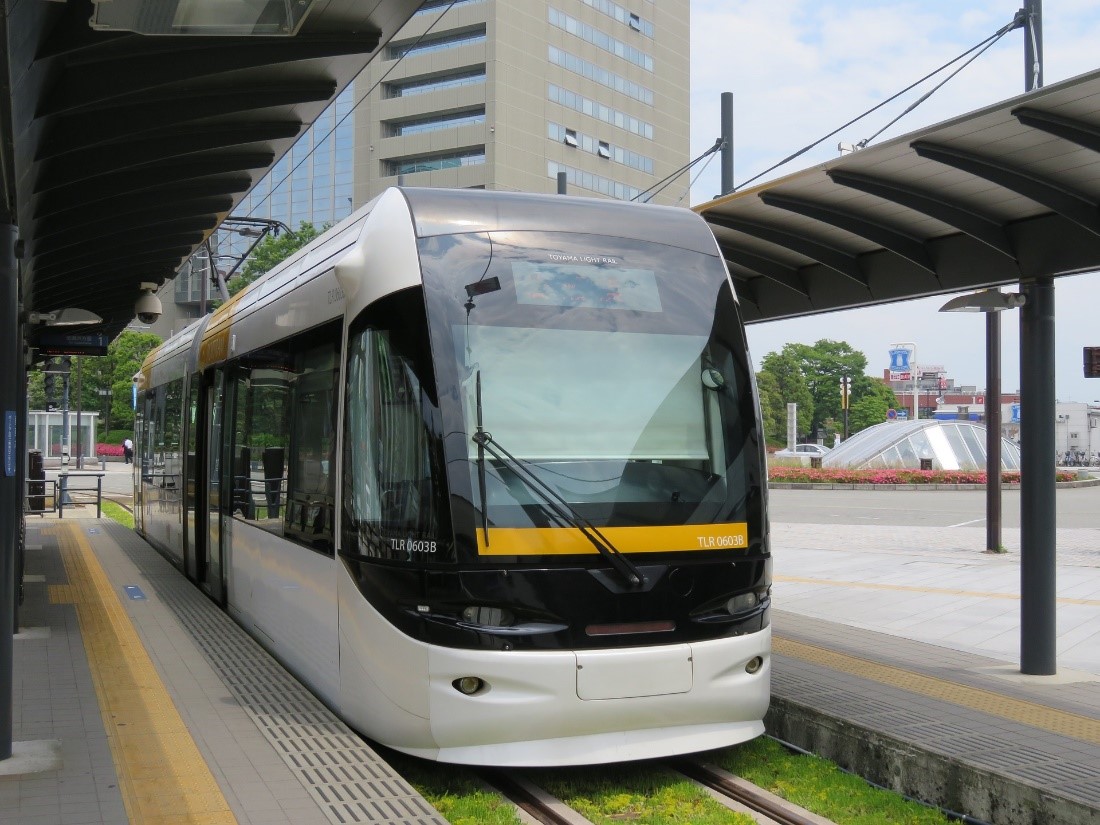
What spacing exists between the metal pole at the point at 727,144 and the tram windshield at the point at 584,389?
10.4m

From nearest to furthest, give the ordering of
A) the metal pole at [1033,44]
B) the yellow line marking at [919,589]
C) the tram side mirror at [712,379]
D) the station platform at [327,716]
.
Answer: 1. the station platform at [327,716]
2. the tram side mirror at [712,379]
3. the metal pole at [1033,44]
4. the yellow line marking at [919,589]

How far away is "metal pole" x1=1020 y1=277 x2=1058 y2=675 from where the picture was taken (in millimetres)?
8266

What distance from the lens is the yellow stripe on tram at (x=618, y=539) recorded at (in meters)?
5.77

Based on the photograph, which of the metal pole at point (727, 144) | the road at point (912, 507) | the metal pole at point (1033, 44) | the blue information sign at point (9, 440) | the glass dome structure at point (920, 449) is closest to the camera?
the blue information sign at point (9, 440)

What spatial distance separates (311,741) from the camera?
6.07m

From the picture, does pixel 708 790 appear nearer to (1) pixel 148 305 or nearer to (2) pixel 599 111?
(1) pixel 148 305

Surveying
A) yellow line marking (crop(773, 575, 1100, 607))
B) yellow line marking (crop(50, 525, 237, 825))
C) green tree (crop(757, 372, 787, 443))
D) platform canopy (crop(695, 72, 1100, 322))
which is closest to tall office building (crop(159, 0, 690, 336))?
green tree (crop(757, 372, 787, 443))

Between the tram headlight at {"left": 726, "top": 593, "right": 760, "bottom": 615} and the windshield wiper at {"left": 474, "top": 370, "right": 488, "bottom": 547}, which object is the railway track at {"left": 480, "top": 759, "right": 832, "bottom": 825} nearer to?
the tram headlight at {"left": 726, "top": 593, "right": 760, "bottom": 615}

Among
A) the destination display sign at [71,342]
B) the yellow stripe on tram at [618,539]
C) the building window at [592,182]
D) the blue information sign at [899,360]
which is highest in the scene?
the building window at [592,182]

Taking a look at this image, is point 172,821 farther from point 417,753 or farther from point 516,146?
point 516,146

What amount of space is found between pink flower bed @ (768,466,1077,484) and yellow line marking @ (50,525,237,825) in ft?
104

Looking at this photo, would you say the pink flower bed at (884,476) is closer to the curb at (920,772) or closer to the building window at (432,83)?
the curb at (920,772)

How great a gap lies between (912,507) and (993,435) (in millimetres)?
12988

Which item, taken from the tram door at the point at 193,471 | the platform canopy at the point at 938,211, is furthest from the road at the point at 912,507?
the platform canopy at the point at 938,211
